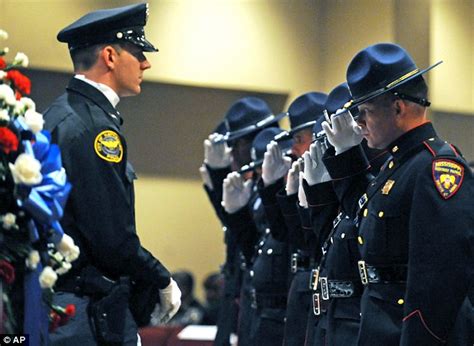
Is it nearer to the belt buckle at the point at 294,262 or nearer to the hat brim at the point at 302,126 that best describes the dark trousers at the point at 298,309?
the belt buckle at the point at 294,262

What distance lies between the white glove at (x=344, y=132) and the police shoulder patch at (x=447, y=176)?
1.57 ft

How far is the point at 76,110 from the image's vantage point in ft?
12.0

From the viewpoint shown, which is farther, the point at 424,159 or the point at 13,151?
the point at 424,159

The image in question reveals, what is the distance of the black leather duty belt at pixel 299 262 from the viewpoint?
462 cm

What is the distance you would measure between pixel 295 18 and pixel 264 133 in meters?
2.97

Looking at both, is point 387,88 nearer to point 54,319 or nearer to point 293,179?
point 293,179

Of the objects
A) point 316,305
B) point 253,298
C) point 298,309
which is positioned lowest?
point 253,298

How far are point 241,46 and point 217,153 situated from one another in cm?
233

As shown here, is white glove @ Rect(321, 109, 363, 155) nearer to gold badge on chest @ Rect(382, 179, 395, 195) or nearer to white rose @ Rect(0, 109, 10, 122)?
gold badge on chest @ Rect(382, 179, 395, 195)

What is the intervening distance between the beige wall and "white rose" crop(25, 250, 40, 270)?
4791 millimetres

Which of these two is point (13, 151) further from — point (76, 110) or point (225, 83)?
point (225, 83)

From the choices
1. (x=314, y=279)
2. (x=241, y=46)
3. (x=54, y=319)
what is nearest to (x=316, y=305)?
(x=314, y=279)

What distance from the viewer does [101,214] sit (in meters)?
3.49

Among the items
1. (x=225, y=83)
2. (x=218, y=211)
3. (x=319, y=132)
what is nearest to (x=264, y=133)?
(x=218, y=211)
